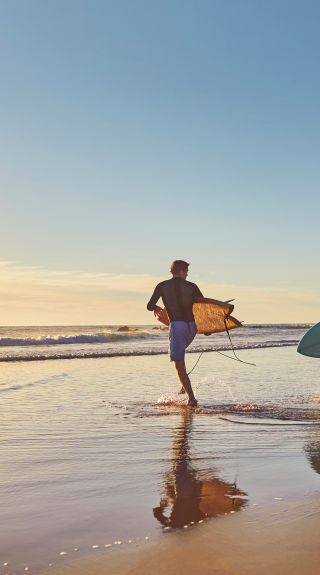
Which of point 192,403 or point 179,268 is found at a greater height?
point 179,268

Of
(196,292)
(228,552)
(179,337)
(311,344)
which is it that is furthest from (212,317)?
(228,552)

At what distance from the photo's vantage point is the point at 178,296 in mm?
9227

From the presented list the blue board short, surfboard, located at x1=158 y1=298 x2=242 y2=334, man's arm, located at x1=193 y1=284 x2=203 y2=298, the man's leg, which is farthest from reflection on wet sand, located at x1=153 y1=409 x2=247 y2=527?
surfboard, located at x1=158 y1=298 x2=242 y2=334

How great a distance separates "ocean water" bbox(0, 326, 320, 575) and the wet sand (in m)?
0.12

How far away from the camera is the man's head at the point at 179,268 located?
923 cm

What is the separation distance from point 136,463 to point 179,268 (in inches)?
183

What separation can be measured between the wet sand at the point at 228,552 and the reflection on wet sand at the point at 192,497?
18cm

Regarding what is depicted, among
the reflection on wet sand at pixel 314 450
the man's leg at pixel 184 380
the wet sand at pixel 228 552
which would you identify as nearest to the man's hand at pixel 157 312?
the man's leg at pixel 184 380

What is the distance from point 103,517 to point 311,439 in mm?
3008

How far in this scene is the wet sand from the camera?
271 cm

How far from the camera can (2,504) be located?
3789mm

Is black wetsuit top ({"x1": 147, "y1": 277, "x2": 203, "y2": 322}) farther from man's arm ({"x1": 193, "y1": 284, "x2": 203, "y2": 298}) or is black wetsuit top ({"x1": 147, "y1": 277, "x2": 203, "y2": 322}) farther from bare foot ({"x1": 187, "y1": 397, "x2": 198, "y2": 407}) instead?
bare foot ({"x1": 187, "y1": 397, "x2": 198, "y2": 407})

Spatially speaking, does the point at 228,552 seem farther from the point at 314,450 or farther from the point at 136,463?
the point at 314,450

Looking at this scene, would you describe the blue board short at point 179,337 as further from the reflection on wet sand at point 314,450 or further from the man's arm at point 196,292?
the reflection on wet sand at point 314,450
